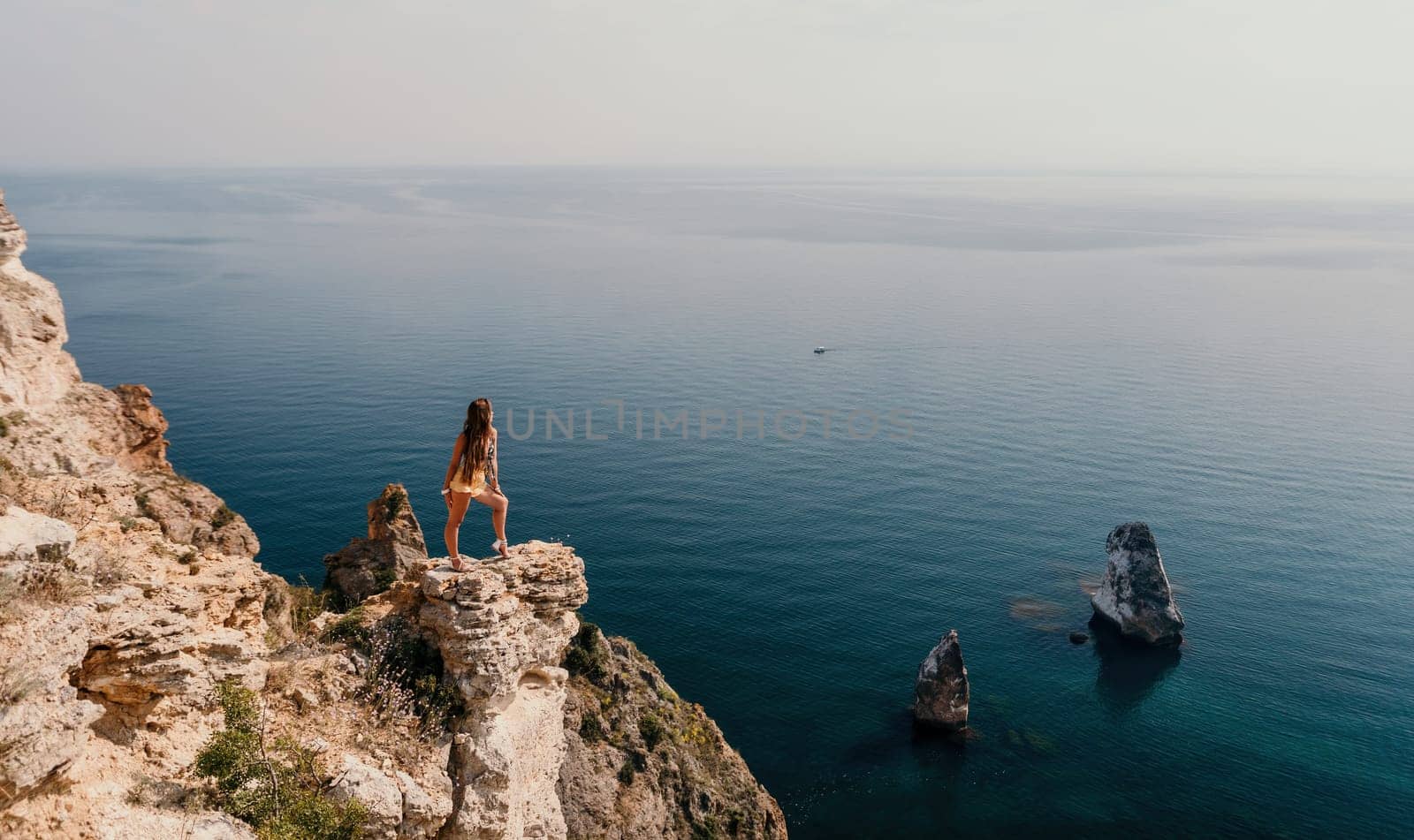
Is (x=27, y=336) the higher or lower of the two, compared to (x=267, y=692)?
higher

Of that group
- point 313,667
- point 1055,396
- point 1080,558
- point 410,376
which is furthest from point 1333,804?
point 410,376

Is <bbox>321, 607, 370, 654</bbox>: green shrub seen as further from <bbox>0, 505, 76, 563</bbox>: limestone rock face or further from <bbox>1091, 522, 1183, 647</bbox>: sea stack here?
<bbox>1091, 522, 1183, 647</bbox>: sea stack

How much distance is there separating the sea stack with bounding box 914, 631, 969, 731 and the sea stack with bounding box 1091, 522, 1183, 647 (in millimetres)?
19844

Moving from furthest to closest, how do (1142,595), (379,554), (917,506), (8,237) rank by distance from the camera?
1. (917,506)
2. (1142,595)
3. (379,554)
4. (8,237)

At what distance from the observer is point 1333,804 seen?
48250mm

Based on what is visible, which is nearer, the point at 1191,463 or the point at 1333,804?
the point at 1333,804

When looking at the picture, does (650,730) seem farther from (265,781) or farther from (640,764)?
(265,781)

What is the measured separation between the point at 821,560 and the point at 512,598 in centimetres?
5487

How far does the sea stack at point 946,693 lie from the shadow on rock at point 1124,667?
39.6 feet

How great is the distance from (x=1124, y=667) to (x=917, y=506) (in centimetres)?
2578

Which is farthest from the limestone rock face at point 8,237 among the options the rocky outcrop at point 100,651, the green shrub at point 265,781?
the green shrub at point 265,781

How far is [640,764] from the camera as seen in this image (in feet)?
98.5

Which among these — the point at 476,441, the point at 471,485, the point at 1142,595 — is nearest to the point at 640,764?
the point at 471,485

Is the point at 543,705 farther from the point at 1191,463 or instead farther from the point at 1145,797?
the point at 1191,463
